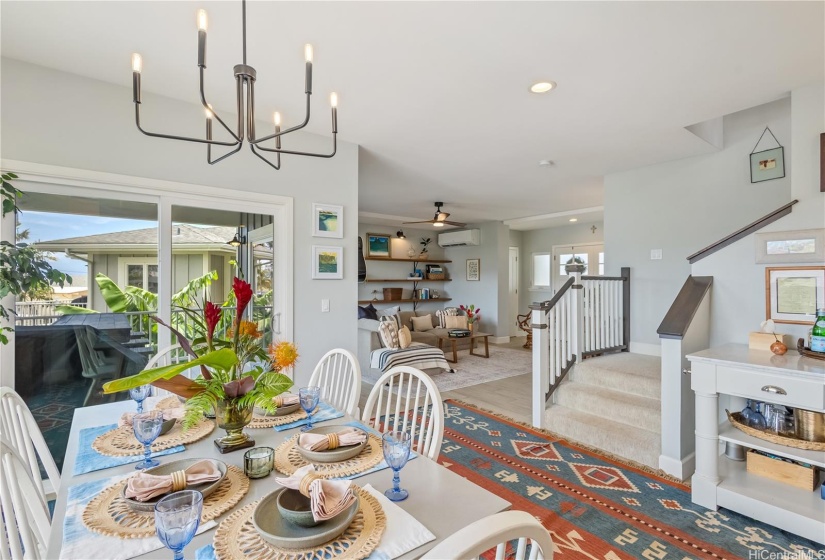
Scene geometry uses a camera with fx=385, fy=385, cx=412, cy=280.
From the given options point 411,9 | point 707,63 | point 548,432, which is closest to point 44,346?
point 411,9

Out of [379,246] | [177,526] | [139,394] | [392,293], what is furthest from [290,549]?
[379,246]

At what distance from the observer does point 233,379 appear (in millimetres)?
1286

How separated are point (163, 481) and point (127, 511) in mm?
93

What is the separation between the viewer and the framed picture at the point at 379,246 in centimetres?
798

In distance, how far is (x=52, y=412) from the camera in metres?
2.47

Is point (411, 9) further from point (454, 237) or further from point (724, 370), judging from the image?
point (454, 237)

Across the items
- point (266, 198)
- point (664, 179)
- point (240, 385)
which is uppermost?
point (664, 179)

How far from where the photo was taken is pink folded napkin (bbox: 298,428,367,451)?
1.29 metres

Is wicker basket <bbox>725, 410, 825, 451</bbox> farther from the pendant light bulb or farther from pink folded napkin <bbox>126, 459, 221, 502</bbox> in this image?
the pendant light bulb

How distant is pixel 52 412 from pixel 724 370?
13.4 ft

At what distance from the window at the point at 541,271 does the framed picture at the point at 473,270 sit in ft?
4.57

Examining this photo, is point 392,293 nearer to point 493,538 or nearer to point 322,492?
point 322,492

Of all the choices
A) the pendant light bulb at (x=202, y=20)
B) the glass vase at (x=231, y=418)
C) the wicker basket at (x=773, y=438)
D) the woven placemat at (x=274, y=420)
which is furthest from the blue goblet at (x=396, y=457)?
the wicker basket at (x=773, y=438)

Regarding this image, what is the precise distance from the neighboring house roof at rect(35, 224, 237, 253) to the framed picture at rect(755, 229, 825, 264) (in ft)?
12.5
